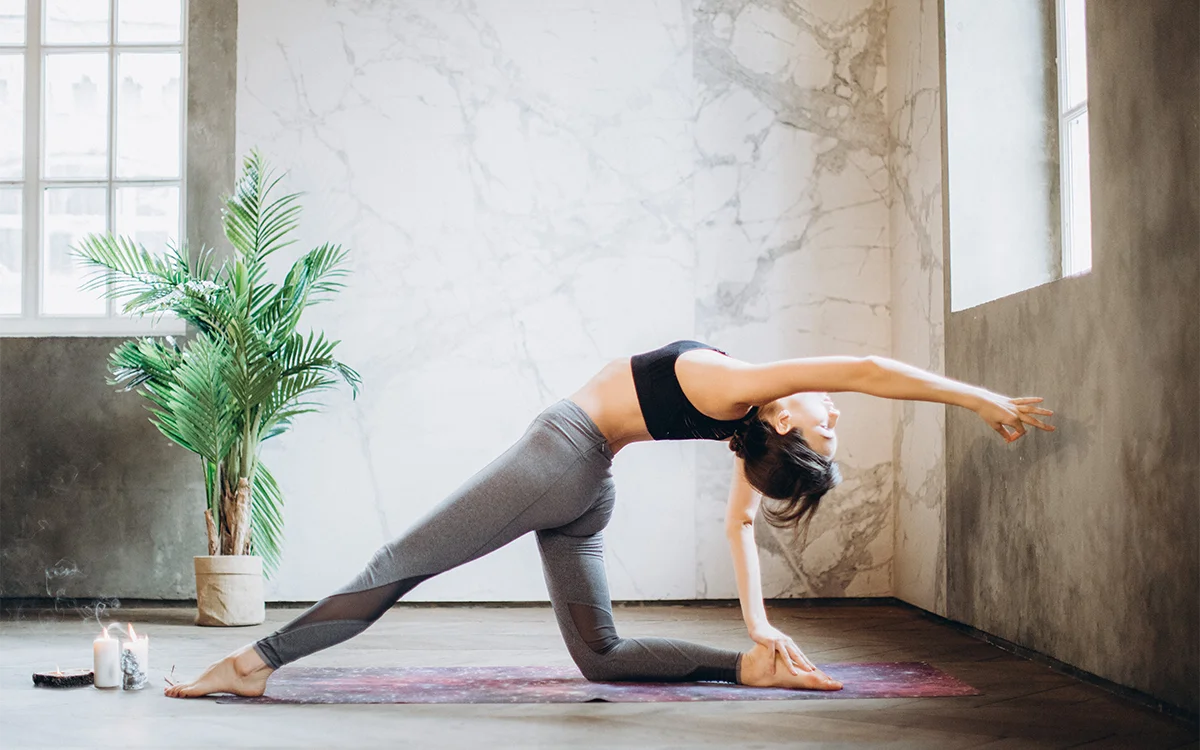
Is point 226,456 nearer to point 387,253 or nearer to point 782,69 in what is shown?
point 387,253

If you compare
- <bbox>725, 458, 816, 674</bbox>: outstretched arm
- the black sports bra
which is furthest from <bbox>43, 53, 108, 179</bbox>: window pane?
<bbox>725, 458, 816, 674</bbox>: outstretched arm

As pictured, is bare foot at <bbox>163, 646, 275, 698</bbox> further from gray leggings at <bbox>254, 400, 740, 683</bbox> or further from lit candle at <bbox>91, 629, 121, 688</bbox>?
lit candle at <bbox>91, 629, 121, 688</bbox>

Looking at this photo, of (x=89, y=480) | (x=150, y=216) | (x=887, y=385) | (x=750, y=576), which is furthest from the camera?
(x=150, y=216)

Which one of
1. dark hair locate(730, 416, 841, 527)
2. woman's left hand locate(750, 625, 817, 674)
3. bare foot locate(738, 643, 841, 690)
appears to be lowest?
bare foot locate(738, 643, 841, 690)

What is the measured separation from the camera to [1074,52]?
3.39 m

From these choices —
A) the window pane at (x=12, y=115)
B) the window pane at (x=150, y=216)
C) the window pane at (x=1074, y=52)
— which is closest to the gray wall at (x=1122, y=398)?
the window pane at (x=1074, y=52)

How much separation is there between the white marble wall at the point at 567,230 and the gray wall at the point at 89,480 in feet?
1.24

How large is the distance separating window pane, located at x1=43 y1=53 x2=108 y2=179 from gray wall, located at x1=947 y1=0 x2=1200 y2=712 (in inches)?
141

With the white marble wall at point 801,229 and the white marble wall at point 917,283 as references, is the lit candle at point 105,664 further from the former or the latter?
the white marble wall at point 917,283

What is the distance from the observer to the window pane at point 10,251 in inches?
177

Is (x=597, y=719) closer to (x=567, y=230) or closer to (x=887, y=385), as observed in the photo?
(x=887, y=385)

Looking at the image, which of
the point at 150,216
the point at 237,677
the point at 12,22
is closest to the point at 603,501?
the point at 237,677

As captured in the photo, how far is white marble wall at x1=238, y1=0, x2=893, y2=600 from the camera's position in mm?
4250

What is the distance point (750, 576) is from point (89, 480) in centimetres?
290
